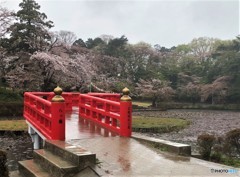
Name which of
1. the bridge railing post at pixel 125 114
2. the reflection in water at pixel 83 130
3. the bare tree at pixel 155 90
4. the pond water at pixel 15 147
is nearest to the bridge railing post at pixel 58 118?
the reflection in water at pixel 83 130

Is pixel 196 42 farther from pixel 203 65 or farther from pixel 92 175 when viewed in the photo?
pixel 92 175

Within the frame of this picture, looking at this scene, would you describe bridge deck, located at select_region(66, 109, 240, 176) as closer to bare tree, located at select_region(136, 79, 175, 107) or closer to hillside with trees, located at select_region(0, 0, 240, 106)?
hillside with trees, located at select_region(0, 0, 240, 106)


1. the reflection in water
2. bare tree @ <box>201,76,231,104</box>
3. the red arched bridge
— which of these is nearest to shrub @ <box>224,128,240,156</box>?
the red arched bridge

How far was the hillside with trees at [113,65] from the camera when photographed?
29.2 metres

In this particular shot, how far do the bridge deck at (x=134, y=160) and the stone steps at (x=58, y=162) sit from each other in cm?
43

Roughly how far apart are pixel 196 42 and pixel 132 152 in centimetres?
5135

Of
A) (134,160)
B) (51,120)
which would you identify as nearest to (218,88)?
(51,120)

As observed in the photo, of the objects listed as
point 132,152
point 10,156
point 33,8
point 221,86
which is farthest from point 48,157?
point 221,86

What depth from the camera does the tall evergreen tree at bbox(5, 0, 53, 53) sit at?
30.3 metres

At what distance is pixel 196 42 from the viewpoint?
184ft

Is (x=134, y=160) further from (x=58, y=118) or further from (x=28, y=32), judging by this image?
(x=28, y=32)

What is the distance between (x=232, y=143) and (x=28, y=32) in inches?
979

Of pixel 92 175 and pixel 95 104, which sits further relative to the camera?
pixel 95 104

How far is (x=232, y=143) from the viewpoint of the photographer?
1108 centimetres
